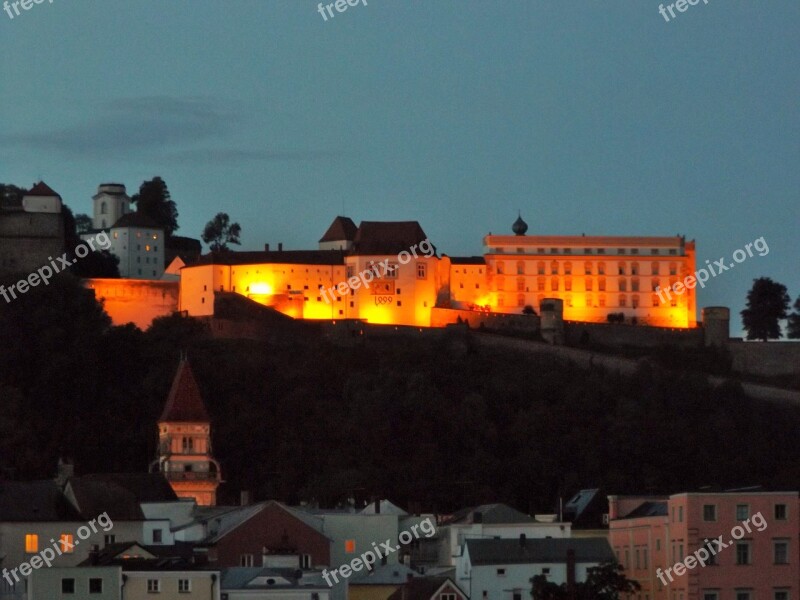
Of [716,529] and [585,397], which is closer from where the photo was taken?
[716,529]

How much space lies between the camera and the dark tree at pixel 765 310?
444 feet

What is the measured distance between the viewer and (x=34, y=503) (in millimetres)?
73500

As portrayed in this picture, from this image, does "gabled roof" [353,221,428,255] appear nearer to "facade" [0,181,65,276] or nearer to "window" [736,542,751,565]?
"facade" [0,181,65,276]

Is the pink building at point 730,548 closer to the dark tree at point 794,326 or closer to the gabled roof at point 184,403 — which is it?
the gabled roof at point 184,403


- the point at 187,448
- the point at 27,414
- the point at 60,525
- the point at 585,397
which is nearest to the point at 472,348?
the point at 585,397

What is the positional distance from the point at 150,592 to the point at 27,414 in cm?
4534

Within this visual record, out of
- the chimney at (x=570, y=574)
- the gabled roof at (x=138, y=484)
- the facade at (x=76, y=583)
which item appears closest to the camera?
the facade at (x=76, y=583)

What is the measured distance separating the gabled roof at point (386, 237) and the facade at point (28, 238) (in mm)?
15983

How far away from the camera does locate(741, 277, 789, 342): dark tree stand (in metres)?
135

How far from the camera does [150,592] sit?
65.6 meters

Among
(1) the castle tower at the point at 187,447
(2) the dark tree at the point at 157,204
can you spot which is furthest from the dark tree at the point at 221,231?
(1) the castle tower at the point at 187,447

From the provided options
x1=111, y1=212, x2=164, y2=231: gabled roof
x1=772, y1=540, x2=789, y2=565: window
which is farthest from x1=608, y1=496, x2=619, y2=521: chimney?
x1=111, y1=212, x2=164, y2=231: gabled roof

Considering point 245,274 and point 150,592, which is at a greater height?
point 245,274

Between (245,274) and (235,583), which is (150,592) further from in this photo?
(245,274)
